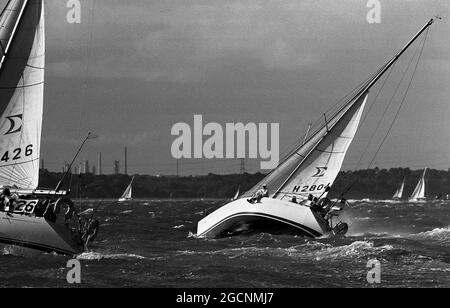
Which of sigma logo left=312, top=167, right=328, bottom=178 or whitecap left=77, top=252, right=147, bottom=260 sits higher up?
sigma logo left=312, top=167, right=328, bottom=178

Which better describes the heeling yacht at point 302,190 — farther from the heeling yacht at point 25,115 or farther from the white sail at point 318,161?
the heeling yacht at point 25,115

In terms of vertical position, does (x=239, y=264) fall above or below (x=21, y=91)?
below

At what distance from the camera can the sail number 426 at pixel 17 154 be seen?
3234 cm

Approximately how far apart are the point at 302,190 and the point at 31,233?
57.6 ft

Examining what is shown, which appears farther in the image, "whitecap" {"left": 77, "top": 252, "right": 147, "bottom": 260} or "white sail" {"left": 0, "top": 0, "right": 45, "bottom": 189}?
"white sail" {"left": 0, "top": 0, "right": 45, "bottom": 189}

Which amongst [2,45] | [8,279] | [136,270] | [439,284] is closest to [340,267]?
[439,284]

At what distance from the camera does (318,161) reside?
45375 millimetres

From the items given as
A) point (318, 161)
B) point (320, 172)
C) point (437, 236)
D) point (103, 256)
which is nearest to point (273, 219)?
point (320, 172)

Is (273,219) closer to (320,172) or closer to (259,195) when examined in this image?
(259,195)

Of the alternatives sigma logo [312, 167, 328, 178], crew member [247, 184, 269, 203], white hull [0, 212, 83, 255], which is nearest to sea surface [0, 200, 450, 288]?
white hull [0, 212, 83, 255]

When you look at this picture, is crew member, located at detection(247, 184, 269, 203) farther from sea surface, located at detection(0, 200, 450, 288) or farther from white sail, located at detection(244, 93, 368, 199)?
white sail, located at detection(244, 93, 368, 199)

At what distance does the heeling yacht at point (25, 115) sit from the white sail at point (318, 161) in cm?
1363

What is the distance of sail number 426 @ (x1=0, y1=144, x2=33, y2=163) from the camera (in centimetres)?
3234
